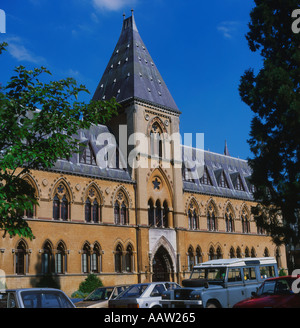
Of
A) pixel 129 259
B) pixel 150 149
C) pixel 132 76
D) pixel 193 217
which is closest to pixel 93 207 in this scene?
pixel 129 259

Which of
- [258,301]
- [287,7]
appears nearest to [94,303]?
[258,301]

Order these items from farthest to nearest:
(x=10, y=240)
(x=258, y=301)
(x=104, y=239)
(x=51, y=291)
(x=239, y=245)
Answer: (x=239, y=245), (x=104, y=239), (x=10, y=240), (x=258, y=301), (x=51, y=291)

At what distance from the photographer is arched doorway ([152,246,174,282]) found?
37656 millimetres

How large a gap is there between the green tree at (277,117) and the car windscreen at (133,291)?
5.42 metres

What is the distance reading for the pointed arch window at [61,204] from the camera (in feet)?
103

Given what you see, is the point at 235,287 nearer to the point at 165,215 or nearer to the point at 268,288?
the point at 268,288

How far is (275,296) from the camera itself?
42.6ft

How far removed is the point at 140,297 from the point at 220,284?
3.14 metres

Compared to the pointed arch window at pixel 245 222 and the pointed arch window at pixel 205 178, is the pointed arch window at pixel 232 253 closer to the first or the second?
the pointed arch window at pixel 245 222

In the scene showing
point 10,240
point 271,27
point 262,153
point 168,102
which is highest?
point 168,102

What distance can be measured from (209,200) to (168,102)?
35.7ft

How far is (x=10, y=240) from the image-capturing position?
93.2 feet
